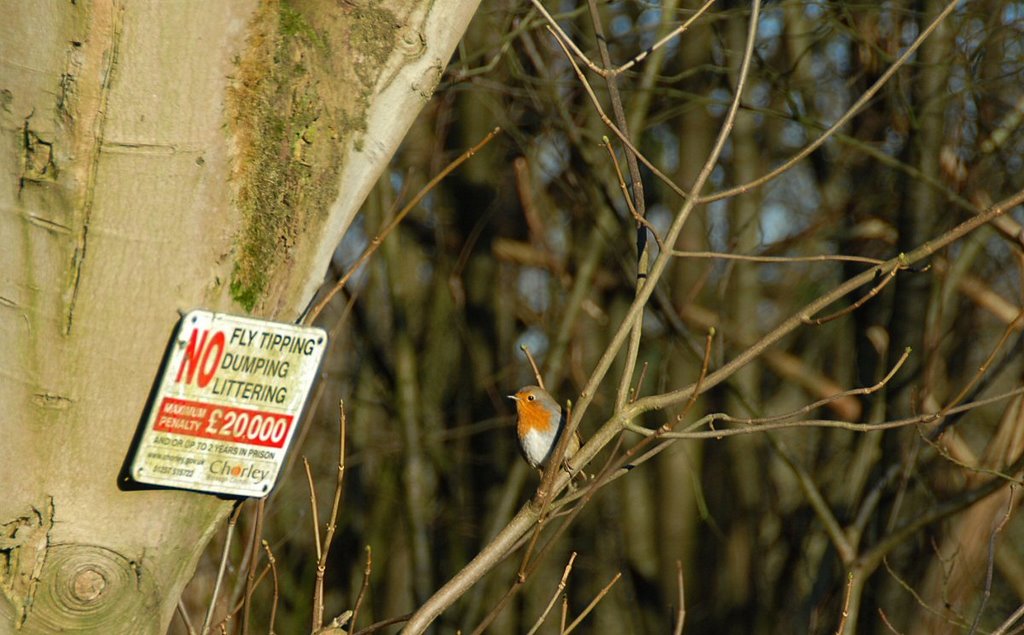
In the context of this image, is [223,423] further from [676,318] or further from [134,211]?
[676,318]

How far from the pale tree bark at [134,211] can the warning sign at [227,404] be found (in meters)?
0.02

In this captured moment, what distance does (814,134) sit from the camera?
6.11m

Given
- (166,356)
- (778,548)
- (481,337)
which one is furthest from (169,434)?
(778,548)

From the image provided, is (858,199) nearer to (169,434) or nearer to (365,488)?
(365,488)

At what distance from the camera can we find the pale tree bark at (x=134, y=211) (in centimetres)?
116

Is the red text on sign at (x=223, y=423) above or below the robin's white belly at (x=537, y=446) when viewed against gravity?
below

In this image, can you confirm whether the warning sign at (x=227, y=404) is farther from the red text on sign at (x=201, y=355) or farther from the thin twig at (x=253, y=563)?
the thin twig at (x=253, y=563)

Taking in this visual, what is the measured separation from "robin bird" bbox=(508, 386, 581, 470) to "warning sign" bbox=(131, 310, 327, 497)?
314 centimetres

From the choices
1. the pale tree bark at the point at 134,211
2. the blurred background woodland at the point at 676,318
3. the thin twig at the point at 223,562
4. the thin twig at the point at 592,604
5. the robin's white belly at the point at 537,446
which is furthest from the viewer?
the blurred background woodland at the point at 676,318

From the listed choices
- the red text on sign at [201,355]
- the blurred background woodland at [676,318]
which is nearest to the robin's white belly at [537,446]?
the blurred background woodland at [676,318]

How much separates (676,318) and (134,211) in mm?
3747

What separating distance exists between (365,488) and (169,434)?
6.90 m

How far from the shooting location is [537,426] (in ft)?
15.0

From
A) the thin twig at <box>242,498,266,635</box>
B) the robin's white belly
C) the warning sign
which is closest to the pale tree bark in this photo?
the warning sign
